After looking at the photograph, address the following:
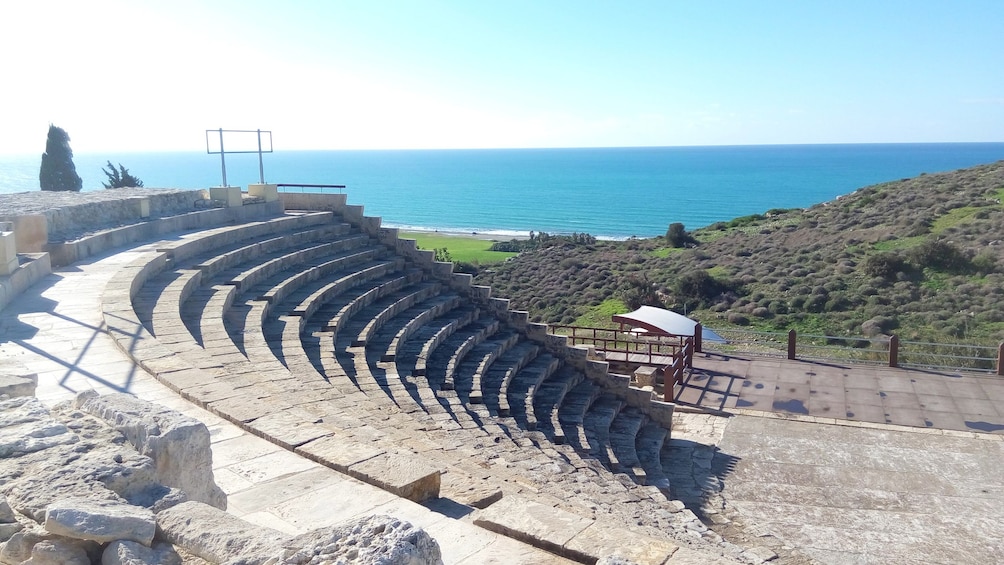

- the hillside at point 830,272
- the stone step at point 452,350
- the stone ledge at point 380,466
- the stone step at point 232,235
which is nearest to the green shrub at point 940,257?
the hillside at point 830,272

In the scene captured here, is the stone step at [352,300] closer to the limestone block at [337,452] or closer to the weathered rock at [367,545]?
the limestone block at [337,452]

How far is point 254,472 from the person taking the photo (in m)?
5.51

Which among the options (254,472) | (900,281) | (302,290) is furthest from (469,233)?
(254,472)

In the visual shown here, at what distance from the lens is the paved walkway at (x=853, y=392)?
15.0 meters

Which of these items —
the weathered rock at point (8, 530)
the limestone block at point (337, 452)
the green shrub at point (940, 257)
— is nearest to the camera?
the weathered rock at point (8, 530)

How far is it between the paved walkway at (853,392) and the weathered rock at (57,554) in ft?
46.3

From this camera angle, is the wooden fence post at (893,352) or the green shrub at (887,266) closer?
the wooden fence post at (893,352)

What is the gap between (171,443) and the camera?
4.33m

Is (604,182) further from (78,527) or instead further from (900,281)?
(78,527)

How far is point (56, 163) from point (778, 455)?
39239mm

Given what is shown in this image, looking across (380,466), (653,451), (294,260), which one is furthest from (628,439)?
(380,466)

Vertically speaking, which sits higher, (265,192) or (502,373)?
(265,192)

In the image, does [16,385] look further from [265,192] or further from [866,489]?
[265,192]

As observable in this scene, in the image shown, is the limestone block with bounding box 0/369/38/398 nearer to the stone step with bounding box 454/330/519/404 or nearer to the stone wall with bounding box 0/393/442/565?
the stone wall with bounding box 0/393/442/565
